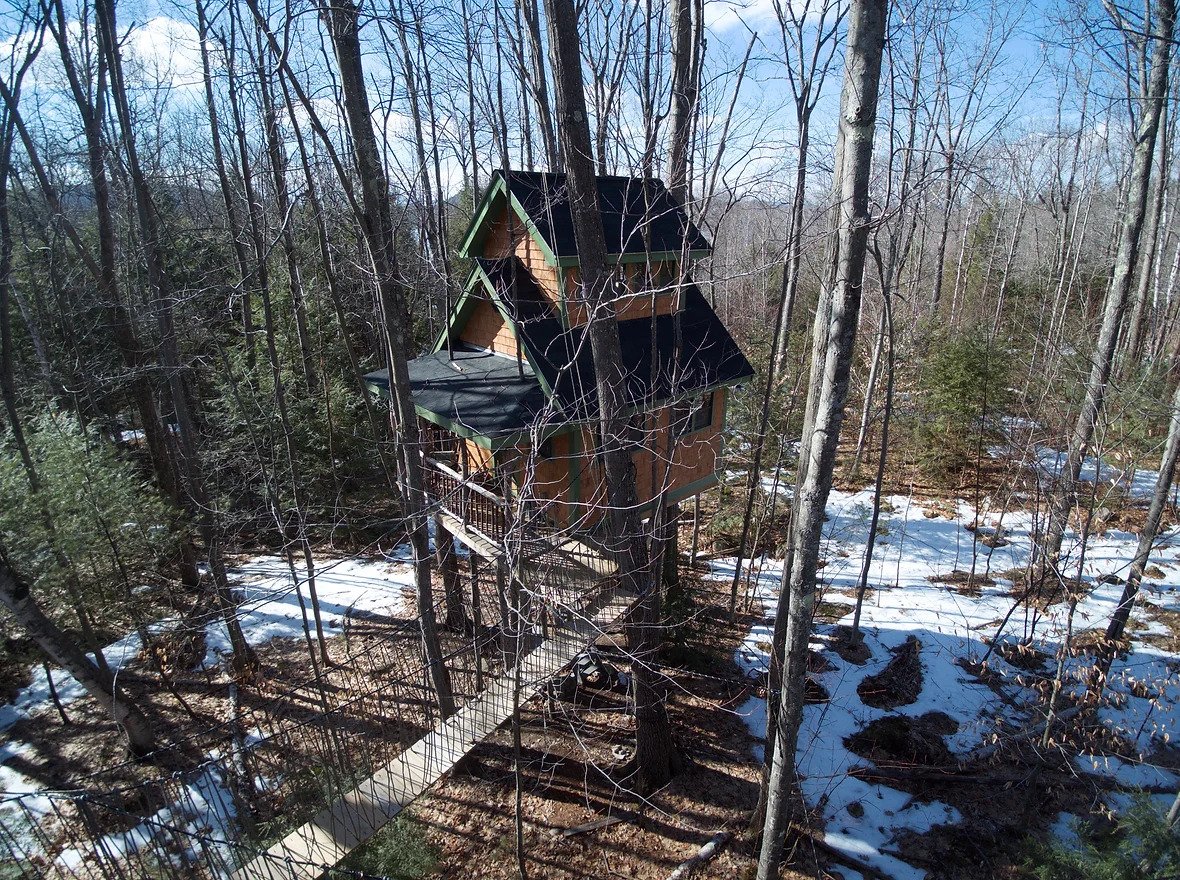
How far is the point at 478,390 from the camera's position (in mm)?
8594

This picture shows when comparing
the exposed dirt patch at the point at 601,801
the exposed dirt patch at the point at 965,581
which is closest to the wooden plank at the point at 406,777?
the exposed dirt patch at the point at 601,801

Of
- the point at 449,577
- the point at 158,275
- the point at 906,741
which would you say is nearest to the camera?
the point at 158,275

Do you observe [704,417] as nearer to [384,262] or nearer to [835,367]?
[835,367]

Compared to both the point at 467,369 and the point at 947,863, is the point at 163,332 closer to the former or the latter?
the point at 467,369


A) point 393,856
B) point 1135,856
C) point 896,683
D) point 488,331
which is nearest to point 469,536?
point 488,331

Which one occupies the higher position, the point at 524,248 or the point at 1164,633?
the point at 524,248

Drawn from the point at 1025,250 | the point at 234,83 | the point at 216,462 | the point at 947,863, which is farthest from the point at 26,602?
the point at 1025,250

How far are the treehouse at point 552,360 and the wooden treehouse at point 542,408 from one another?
3 centimetres

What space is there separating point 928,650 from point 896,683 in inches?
47.8

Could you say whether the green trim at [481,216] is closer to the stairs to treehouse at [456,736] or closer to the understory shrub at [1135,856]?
the stairs to treehouse at [456,736]

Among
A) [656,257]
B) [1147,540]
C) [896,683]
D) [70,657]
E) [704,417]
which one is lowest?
[896,683]

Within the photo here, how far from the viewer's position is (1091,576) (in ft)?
38.5

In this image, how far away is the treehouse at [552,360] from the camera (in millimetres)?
7680

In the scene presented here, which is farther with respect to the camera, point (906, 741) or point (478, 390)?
point (478, 390)
